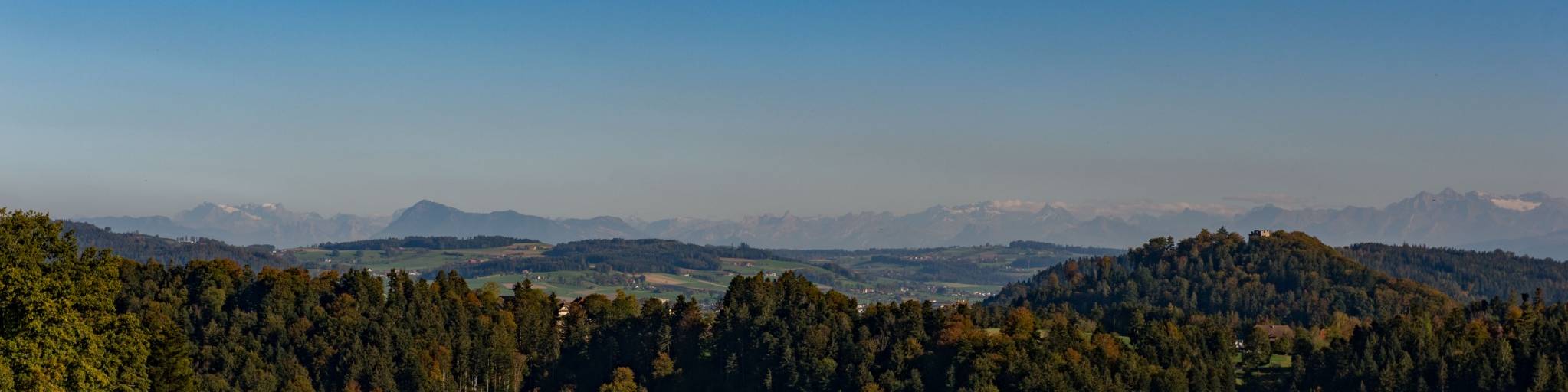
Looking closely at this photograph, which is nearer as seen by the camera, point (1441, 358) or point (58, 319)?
point (58, 319)

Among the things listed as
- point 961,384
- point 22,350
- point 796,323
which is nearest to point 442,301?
point 796,323

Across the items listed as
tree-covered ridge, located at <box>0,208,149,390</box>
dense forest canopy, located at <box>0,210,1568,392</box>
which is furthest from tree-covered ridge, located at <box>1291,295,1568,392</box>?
tree-covered ridge, located at <box>0,208,149,390</box>

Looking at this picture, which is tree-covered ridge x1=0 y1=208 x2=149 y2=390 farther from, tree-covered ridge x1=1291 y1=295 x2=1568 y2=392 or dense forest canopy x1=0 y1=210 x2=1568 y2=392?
tree-covered ridge x1=1291 y1=295 x2=1568 y2=392

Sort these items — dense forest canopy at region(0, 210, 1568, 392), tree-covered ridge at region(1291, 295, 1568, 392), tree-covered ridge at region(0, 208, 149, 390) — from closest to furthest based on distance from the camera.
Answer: tree-covered ridge at region(0, 208, 149, 390), tree-covered ridge at region(1291, 295, 1568, 392), dense forest canopy at region(0, 210, 1568, 392)

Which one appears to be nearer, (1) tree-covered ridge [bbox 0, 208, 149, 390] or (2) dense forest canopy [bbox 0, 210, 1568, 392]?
(1) tree-covered ridge [bbox 0, 208, 149, 390]

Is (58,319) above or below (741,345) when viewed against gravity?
above

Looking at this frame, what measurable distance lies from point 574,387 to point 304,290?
25477 mm

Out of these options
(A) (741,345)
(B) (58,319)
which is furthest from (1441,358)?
(B) (58,319)

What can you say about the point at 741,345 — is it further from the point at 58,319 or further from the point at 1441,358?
the point at 58,319

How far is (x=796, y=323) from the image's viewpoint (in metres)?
125

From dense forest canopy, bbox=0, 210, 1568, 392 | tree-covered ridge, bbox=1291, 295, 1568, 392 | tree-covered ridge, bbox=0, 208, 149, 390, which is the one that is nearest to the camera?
tree-covered ridge, bbox=0, 208, 149, 390

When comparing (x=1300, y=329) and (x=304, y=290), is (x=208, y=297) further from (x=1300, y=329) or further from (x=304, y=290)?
(x=1300, y=329)

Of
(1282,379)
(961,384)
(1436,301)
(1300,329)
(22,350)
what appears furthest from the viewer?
(1436,301)

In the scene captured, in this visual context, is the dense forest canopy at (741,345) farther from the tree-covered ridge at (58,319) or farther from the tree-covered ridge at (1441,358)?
the tree-covered ridge at (58,319)
